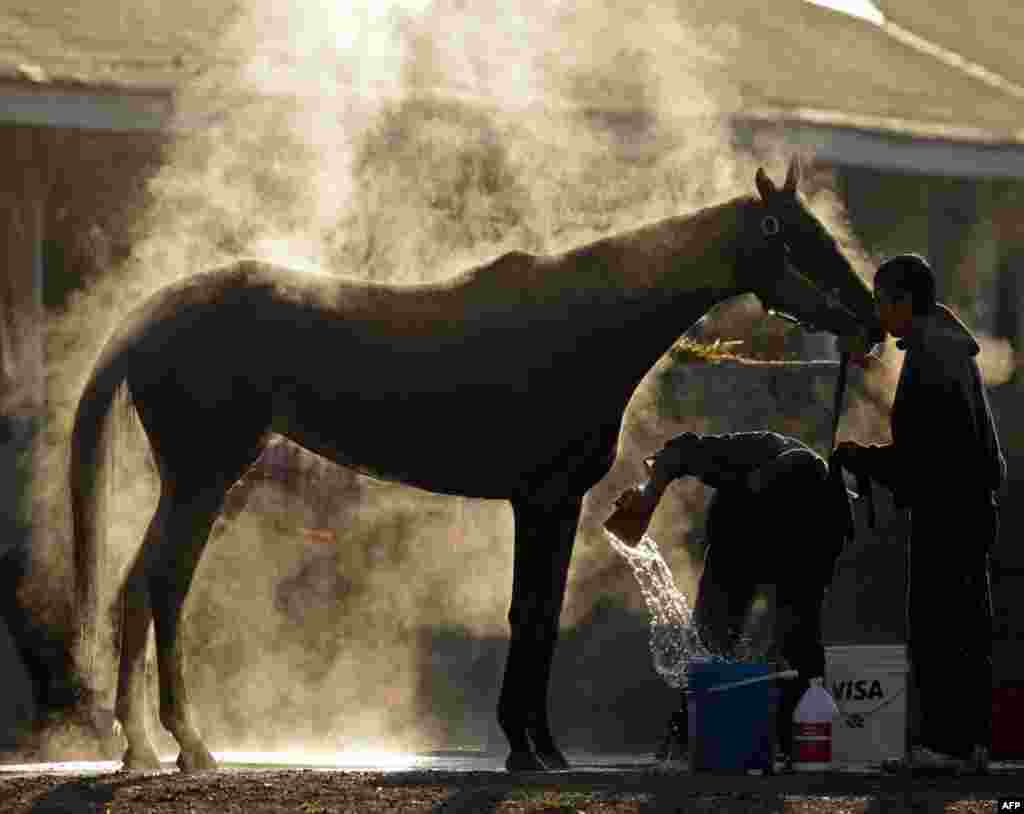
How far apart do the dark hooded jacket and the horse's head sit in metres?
0.29

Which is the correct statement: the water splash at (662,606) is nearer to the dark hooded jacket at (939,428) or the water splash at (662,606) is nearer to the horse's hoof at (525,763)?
the horse's hoof at (525,763)

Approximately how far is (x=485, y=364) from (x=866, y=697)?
2132 mm

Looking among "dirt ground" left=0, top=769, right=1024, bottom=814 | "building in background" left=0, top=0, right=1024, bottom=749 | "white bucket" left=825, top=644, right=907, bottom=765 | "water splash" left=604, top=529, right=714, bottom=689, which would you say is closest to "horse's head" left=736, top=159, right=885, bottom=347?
"white bucket" left=825, top=644, right=907, bottom=765

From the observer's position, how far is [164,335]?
1019 cm

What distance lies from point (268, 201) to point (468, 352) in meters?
4.54

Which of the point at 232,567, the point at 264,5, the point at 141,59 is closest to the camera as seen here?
the point at 232,567

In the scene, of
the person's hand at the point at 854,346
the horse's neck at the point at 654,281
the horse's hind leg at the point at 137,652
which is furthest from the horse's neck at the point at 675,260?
the horse's hind leg at the point at 137,652

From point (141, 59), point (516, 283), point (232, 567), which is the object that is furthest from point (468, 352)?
point (141, 59)

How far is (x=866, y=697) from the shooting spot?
10.5 meters

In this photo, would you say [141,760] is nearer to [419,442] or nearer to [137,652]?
[137,652]

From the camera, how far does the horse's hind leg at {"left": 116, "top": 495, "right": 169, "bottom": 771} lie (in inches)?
391

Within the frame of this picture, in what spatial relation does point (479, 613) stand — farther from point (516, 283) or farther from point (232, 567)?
point (516, 283)

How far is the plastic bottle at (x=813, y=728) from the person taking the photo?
9938 mm

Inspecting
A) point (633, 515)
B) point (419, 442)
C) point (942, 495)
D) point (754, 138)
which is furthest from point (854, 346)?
point (754, 138)
